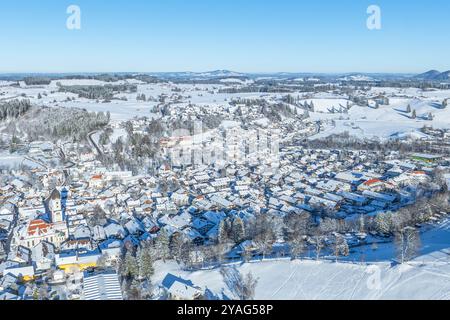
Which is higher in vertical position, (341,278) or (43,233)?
(43,233)

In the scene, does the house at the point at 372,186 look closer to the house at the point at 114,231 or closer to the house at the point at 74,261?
the house at the point at 114,231

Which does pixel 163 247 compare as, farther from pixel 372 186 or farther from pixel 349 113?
pixel 349 113

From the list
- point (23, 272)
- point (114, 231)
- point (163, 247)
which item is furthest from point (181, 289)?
point (114, 231)

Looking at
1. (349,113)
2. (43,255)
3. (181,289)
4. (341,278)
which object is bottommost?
(43,255)

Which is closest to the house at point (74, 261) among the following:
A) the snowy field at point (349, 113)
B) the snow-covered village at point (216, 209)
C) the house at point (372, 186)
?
the snow-covered village at point (216, 209)

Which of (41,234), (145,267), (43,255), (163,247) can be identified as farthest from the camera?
(41,234)

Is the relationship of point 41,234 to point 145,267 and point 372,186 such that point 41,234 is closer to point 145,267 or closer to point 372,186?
point 145,267

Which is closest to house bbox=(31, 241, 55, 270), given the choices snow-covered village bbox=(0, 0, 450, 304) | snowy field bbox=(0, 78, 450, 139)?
snow-covered village bbox=(0, 0, 450, 304)

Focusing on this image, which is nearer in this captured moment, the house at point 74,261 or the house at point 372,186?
the house at point 74,261

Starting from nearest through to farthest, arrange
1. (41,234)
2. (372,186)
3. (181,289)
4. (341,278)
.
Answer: (181,289)
(341,278)
(41,234)
(372,186)

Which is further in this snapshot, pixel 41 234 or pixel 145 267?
pixel 41 234

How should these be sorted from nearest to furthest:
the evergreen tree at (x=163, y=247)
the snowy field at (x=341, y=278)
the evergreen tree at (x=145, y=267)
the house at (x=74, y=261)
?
the snowy field at (x=341, y=278) → the evergreen tree at (x=145, y=267) → the house at (x=74, y=261) → the evergreen tree at (x=163, y=247)
